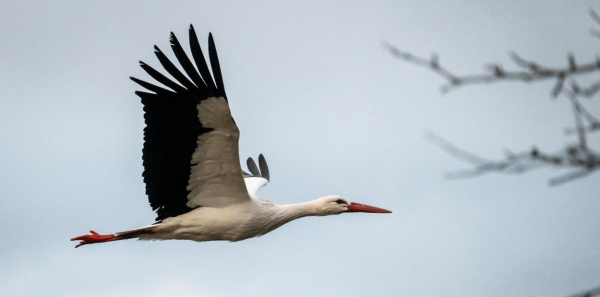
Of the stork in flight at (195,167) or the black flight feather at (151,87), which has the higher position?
the black flight feather at (151,87)

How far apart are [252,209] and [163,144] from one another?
136 cm

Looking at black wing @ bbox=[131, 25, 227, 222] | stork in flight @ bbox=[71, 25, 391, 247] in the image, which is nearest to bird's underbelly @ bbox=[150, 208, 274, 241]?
stork in flight @ bbox=[71, 25, 391, 247]

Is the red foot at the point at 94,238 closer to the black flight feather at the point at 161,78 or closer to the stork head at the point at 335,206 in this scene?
the black flight feather at the point at 161,78

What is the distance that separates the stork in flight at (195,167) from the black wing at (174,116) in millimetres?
10

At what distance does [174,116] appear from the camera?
8.49 meters

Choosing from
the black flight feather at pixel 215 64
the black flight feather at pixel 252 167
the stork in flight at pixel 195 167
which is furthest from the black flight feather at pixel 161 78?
the black flight feather at pixel 252 167

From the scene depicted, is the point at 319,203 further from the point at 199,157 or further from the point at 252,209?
the point at 199,157

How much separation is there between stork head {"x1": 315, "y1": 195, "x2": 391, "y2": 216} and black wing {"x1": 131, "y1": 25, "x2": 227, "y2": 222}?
6.06ft

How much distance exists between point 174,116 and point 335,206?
8.94 ft

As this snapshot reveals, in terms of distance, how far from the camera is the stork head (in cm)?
997

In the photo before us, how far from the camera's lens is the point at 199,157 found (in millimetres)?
8781

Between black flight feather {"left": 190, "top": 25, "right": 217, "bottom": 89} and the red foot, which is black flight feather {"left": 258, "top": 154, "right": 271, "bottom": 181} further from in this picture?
black flight feather {"left": 190, "top": 25, "right": 217, "bottom": 89}

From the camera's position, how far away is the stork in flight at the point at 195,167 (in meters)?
8.26

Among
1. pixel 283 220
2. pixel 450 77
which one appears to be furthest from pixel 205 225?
pixel 450 77
